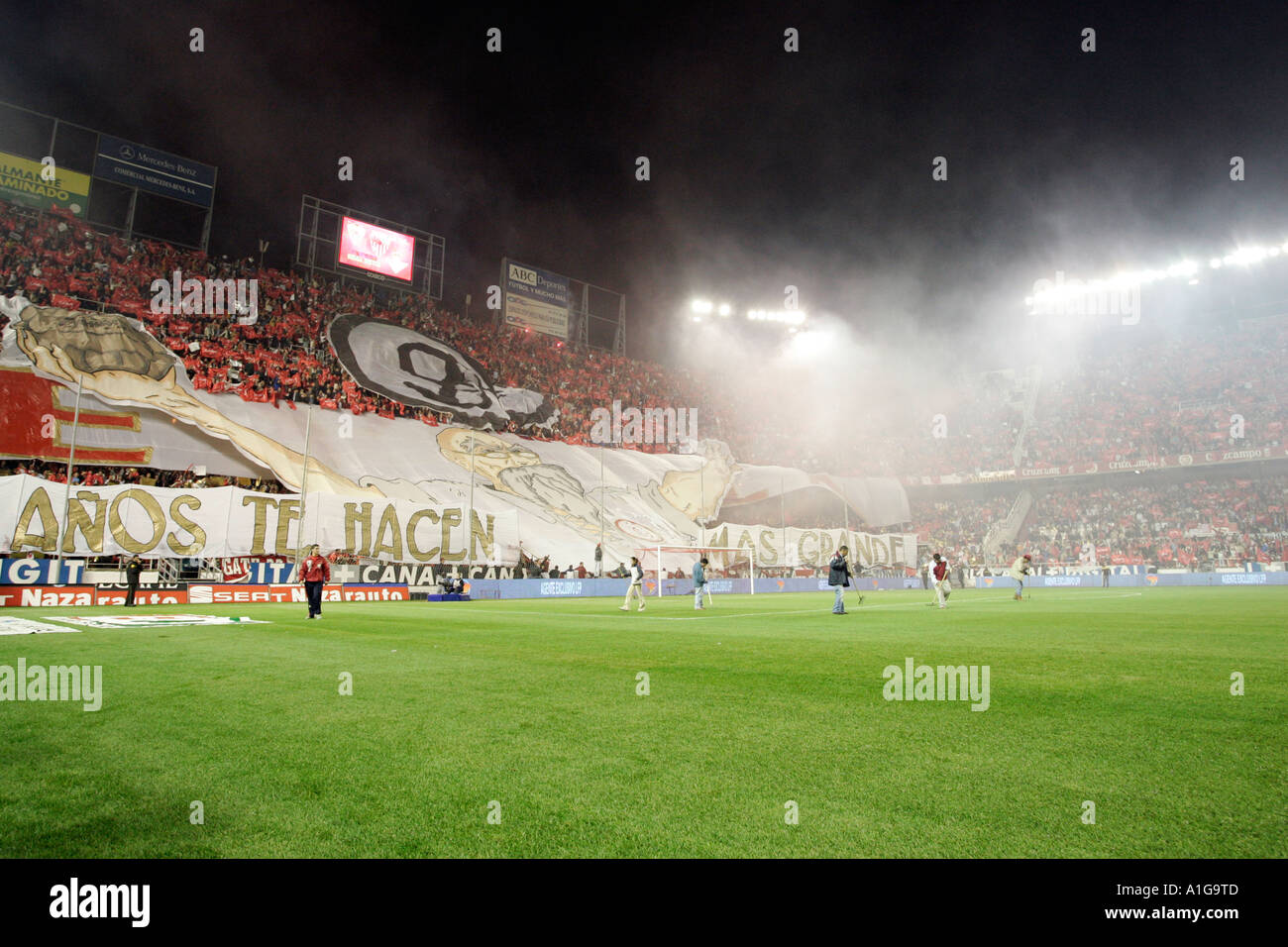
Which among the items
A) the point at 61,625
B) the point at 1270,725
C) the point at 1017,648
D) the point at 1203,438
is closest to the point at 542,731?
the point at 1270,725

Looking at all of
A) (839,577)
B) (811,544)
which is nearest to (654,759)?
(839,577)

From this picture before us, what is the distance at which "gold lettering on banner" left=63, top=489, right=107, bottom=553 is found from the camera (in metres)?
22.5

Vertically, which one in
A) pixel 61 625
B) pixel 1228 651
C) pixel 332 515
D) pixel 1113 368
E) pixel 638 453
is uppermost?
pixel 1113 368

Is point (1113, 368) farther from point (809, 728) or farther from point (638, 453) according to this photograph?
point (809, 728)

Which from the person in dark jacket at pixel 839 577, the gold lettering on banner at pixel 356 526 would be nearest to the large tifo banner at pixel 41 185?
the gold lettering on banner at pixel 356 526

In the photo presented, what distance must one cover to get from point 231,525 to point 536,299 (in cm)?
3391

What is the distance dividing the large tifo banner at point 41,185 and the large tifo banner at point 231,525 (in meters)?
24.8

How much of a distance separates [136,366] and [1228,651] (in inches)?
1387

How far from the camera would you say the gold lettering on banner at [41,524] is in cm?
2156

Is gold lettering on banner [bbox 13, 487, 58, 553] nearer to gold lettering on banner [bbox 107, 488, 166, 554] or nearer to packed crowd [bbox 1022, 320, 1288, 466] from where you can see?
gold lettering on banner [bbox 107, 488, 166, 554]

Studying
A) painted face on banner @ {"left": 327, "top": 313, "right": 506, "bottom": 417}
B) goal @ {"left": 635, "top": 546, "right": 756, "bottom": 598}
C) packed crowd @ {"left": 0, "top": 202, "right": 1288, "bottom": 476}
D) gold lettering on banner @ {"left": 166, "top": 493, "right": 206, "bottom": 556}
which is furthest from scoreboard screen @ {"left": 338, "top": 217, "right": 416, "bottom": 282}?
goal @ {"left": 635, "top": 546, "right": 756, "bottom": 598}

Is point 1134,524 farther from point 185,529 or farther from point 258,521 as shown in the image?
point 185,529

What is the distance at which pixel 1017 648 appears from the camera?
961 cm
